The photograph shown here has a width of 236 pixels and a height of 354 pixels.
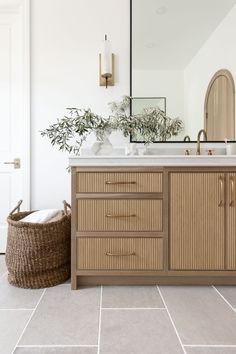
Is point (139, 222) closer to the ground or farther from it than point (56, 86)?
closer to the ground

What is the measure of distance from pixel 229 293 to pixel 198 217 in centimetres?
54

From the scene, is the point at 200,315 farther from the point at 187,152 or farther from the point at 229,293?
the point at 187,152

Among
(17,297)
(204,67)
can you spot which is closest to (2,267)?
(17,297)

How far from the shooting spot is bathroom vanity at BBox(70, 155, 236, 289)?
5.95 ft

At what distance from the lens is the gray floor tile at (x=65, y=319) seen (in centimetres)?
129

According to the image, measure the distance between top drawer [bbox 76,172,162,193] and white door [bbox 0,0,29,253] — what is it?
0.89 metres

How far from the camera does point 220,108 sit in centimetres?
242

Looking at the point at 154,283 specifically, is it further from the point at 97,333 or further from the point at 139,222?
the point at 97,333

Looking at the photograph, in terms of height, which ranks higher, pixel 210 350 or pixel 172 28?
pixel 172 28

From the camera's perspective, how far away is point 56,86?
8.09 feet

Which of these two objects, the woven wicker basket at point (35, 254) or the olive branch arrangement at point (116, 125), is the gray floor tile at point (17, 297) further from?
the olive branch arrangement at point (116, 125)

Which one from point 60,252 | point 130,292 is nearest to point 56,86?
point 60,252

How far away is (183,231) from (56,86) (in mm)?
1682

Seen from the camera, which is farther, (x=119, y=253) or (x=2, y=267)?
(x=2, y=267)
